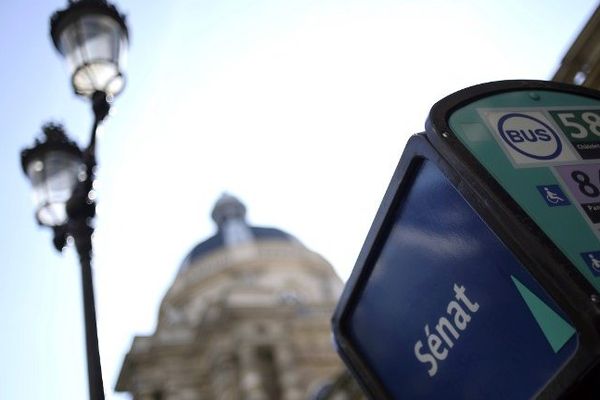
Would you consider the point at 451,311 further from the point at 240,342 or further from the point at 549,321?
the point at 240,342

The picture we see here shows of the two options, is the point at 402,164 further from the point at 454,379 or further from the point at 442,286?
the point at 454,379

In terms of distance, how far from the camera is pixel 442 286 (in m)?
1.96

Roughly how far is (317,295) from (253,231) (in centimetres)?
742

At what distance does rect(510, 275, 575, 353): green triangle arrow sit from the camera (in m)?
1.56

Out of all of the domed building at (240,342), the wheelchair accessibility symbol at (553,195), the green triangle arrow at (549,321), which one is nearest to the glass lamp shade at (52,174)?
the wheelchair accessibility symbol at (553,195)

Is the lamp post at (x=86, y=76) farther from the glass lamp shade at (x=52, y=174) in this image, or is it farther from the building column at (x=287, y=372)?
the building column at (x=287, y=372)

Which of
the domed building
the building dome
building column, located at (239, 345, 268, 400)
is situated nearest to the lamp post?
the domed building

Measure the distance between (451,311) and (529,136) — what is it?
42 cm

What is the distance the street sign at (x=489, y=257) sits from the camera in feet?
5.27

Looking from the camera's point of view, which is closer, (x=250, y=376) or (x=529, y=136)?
(x=529, y=136)

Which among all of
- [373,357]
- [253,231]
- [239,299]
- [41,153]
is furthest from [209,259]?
→ [373,357]

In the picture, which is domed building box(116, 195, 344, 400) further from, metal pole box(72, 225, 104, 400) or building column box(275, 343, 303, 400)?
metal pole box(72, 225, 104, 400)

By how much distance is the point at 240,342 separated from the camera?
3181 centimetres

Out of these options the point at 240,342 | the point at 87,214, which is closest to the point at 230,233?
the point at 240,342
